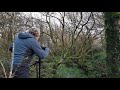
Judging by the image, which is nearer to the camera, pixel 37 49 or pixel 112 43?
pixel 37 49

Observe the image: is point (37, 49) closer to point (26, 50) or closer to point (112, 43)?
point (26, 50)

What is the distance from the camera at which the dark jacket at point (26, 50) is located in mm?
3682

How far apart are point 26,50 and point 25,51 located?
0.06 ft

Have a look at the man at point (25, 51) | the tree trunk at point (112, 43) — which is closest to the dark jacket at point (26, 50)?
the man at point (25, 51)

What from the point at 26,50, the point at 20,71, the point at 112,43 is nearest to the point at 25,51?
the point at 26,50

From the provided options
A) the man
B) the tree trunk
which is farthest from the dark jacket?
the tree trunk

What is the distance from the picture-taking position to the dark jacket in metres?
3.68

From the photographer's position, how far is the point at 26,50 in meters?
3.70

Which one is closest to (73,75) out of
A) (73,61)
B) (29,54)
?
(73,61)

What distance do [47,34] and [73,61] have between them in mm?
693

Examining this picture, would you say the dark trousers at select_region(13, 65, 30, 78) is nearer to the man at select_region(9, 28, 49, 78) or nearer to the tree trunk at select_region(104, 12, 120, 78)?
the man at select_region(9, 28, 49, 78)

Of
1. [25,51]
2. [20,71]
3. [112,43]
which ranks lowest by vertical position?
[20,71]

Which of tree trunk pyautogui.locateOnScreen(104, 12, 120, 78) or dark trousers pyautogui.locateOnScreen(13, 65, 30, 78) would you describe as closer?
A: dark trousers pyautogui.locateOnScreen(13, 65, 30, 78)
